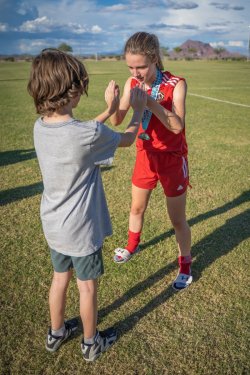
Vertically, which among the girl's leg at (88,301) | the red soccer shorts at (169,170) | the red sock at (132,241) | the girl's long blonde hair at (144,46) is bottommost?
the red sock at (132,241)

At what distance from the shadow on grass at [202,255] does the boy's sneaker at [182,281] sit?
62mm

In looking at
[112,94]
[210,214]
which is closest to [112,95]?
[112,94]

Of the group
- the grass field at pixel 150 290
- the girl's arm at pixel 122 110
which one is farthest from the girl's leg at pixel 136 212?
the girl's arm at pixel 122 110

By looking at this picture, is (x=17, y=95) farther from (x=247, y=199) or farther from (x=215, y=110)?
(x=247, y=199)

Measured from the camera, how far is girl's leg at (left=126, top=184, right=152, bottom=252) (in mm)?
3215

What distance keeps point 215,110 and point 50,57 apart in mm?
11441

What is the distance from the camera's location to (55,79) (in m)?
1.73

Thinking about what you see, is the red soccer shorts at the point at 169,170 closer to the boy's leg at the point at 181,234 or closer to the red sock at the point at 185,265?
the boy's leg at the point at 181,234

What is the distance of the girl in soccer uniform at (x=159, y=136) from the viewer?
2514 mm

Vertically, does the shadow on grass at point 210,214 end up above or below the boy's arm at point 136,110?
below

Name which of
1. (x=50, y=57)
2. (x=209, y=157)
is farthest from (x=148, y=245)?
(x=209, y=157)

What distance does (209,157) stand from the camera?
691cm

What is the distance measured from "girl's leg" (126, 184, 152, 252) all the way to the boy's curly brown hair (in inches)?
61.8

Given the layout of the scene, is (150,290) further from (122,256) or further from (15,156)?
(15,156)
